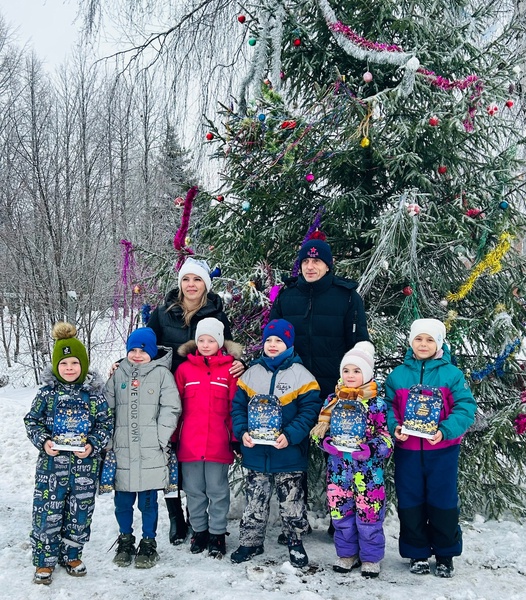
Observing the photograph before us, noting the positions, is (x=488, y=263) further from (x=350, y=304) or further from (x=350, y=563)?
(x=350, y=563)

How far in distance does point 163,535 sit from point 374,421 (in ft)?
6.97

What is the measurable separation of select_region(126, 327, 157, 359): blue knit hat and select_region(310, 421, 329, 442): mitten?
1.34m

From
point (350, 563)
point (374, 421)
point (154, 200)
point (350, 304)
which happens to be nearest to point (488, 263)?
point (350, 304)

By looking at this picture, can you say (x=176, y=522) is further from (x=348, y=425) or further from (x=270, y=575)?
(x=348, y=425)

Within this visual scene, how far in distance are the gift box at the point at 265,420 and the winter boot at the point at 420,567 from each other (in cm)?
131

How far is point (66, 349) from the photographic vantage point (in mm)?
3650

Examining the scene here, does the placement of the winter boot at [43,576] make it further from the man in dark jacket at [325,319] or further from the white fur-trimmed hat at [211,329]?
the man in dark jacket at [325,319]

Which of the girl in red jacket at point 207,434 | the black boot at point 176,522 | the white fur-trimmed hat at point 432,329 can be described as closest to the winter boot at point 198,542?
the girl in red jacket at point 207,434

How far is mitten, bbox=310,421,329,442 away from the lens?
363 cm

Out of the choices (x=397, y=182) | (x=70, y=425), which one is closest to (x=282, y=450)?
(x=70, y=425)

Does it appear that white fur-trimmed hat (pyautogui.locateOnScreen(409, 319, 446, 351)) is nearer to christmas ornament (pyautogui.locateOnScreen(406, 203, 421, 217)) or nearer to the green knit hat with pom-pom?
christmas ornament (pyautogui.locateOnScreen(406, 203, 421, 217))

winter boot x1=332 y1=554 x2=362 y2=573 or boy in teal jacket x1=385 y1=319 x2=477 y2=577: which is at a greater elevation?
boy in teal jacket x1=385 y1=319 x2=477 y2=577

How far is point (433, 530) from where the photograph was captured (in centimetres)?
365

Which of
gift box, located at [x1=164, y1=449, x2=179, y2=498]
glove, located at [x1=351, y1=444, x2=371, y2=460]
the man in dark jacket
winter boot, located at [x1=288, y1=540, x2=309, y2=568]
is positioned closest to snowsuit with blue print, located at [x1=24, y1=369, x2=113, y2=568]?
gift box, located at [x1=164, y1=449, x2=179, y2=498]
